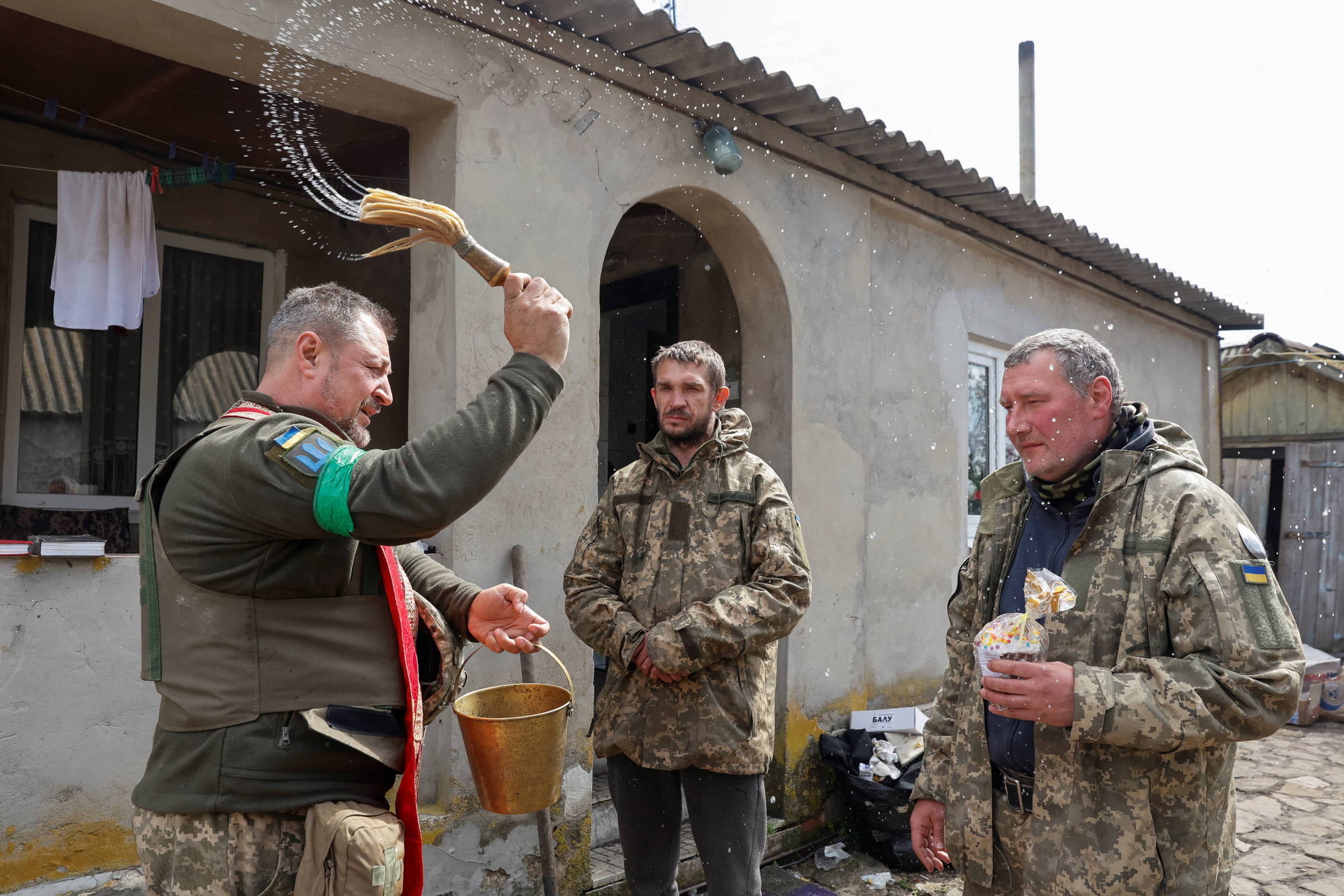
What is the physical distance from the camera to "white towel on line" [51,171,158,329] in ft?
15.1

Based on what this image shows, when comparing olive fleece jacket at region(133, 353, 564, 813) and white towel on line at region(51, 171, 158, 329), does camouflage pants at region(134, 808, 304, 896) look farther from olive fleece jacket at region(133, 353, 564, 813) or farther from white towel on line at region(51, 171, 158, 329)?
white towel on line at region(51, 171, 158, 329)

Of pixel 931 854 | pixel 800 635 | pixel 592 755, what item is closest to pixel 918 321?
pixel 800 635

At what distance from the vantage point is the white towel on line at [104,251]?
4.61m

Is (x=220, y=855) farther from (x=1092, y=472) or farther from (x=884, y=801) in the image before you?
(x=884, y=801)

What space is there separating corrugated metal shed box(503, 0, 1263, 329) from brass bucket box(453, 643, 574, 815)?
3135mm

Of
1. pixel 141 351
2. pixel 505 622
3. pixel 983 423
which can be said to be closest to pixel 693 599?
pixel 505 622

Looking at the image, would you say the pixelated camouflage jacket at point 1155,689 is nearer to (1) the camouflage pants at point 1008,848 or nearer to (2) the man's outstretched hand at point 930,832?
(1) the camouflage pants at point 1008,848

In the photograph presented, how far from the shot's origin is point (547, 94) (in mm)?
4426

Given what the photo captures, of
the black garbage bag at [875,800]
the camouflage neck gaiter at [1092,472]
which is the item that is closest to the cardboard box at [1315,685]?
the black garbage bag at [875,800]

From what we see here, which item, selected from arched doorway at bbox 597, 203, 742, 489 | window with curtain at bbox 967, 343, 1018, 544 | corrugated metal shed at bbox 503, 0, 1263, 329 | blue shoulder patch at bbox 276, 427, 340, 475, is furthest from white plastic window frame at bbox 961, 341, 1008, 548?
blue shoulder patch at bbox 276, 427, 340, 475

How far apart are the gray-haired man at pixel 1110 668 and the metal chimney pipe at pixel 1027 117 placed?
14.3 meters

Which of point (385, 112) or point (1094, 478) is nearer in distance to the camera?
point (1094, 478)

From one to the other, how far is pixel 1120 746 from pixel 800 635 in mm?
3320

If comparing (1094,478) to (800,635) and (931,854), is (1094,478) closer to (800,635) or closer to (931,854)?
(931,854)
